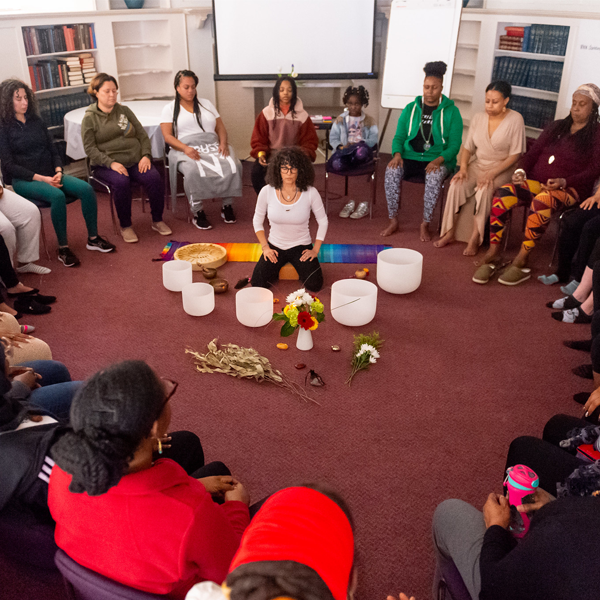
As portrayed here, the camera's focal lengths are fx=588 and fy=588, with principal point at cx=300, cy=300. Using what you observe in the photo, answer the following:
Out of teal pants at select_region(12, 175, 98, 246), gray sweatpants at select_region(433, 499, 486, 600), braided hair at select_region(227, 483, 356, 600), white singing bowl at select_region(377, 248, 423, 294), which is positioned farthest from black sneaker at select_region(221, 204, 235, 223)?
braided hair at select_region(227, 483, 356, 600)

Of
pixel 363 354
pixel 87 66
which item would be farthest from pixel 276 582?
pixel 87 66

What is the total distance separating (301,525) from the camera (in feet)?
3.21

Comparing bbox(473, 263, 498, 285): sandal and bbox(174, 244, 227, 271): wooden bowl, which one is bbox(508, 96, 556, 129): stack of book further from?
bbox(174, 244, 227, 271): wooden bowl

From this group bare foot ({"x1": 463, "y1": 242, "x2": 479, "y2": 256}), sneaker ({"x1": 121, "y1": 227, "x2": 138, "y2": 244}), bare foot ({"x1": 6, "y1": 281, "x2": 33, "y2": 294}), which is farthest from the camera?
sneaker ({"x1": 121, "y1": 227, "x2": 138, "y2": 244})

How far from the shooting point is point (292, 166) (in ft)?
11.8

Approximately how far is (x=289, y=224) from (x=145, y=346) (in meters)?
1.20

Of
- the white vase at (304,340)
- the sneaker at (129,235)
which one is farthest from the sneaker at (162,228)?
the white vase at (304,340)

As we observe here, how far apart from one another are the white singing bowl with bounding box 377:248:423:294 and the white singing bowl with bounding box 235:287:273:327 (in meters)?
0.78

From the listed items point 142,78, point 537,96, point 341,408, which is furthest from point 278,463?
point 142,78

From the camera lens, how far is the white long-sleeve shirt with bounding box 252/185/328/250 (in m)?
3.75

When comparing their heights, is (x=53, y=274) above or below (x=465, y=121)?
below

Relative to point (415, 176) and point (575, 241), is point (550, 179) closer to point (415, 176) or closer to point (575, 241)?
point (575, 241)

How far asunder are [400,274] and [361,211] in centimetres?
168

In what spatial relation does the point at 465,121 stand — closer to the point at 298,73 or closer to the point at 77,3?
the point at 298,73
